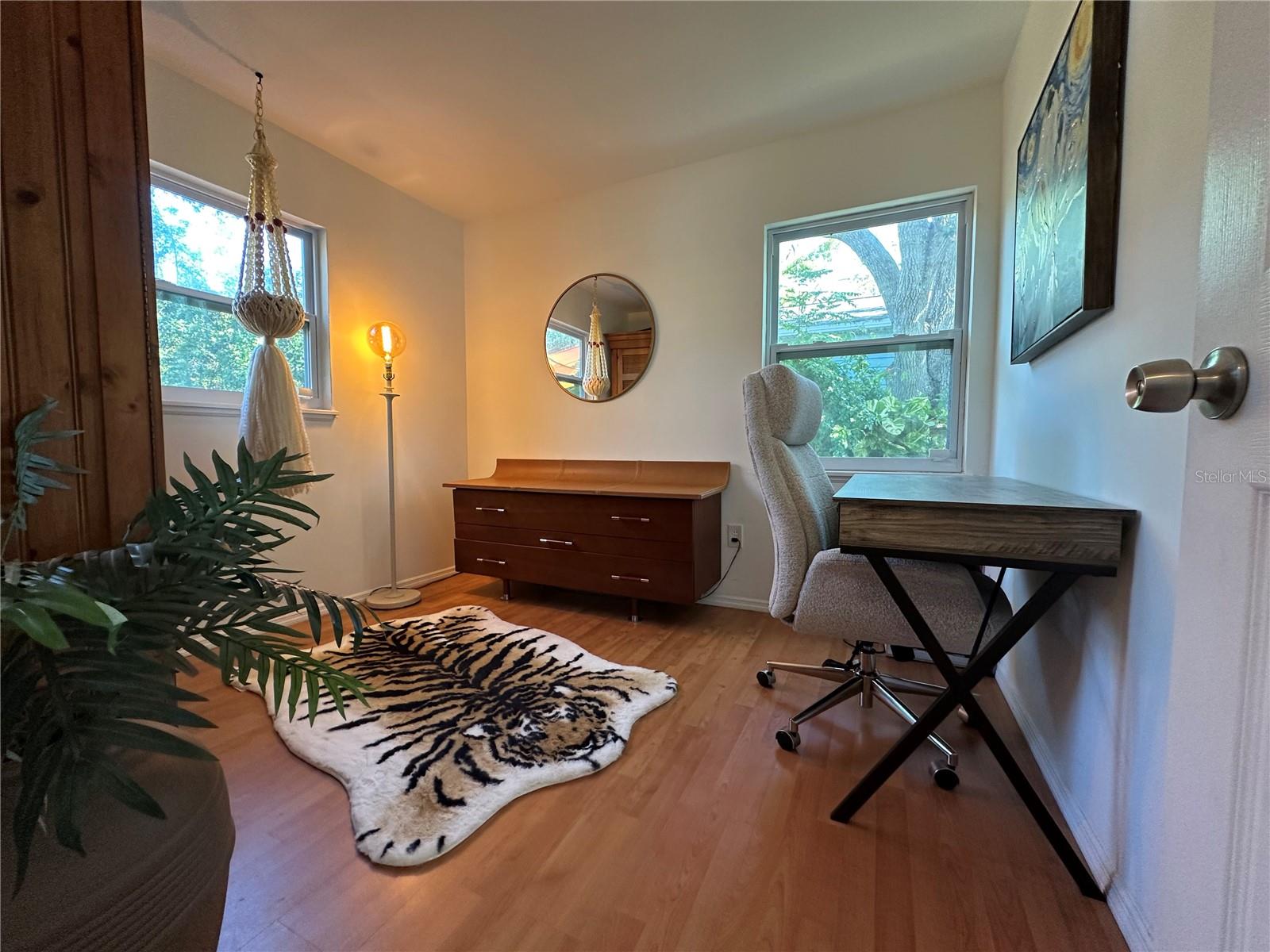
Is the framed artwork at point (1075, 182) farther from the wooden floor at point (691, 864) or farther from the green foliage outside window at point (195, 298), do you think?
the green foliage outside window at point (195, 298)

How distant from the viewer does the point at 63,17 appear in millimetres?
656

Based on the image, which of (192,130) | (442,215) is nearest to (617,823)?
(192,130)

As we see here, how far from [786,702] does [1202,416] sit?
1509 mm

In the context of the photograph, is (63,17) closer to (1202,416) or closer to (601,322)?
(1202,416)

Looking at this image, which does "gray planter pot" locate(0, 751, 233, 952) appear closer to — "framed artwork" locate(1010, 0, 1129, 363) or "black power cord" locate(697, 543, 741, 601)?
"framed artwork" locate(1010, 0, 1129, 363)

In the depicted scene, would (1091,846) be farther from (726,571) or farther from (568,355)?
(568,355)

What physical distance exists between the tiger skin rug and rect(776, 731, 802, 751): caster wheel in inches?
17.1

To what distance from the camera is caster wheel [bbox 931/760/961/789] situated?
125 cm

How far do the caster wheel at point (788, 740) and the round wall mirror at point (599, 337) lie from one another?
81.9 inches

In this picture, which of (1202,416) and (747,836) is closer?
(1202,416)

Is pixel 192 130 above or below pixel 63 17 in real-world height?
above

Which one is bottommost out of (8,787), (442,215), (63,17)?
(8,787)

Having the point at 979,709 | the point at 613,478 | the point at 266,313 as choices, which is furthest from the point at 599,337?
the point at 979,709

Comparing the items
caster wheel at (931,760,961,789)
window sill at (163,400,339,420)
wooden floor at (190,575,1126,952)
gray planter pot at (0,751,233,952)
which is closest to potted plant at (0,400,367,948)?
gray planter pot at (0,751,233,952)
